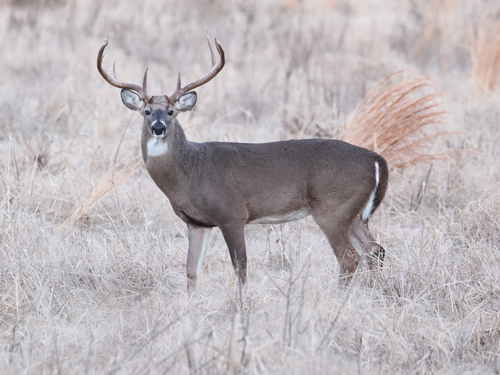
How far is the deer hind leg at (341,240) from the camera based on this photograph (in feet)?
16.8

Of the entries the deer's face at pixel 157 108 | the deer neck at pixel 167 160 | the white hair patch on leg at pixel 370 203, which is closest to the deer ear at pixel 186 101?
the deer's face at pixel 157 108

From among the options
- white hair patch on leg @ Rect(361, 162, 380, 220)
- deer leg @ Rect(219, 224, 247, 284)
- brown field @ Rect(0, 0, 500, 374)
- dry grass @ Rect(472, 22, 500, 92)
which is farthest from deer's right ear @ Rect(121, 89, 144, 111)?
dry grass @ Rect(472, 22, 500, 92)

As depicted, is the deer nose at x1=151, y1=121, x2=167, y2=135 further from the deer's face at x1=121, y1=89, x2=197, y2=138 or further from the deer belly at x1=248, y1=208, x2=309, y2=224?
the deer belly at x1=248, y1=208, x2=309, y2=224

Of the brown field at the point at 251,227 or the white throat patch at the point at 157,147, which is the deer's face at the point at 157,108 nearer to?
the white throat patch at the point at 157,147

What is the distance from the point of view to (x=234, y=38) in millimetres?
13430

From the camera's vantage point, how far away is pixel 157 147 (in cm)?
502

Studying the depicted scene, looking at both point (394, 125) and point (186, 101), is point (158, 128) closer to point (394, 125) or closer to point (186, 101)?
point (186, 101)

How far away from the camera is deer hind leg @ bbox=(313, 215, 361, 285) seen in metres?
5.11

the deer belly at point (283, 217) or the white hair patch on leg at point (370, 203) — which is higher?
the white hair patch on leg at point (370, 203)

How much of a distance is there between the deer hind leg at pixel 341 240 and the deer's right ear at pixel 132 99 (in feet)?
4.62

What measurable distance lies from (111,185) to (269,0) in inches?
441

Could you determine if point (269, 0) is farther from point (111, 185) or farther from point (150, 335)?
point (150, 335)

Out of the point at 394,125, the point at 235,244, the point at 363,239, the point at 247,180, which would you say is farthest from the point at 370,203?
the point at 394,125

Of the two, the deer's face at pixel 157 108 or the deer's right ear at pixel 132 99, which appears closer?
the deer's face at pixel 157 108
